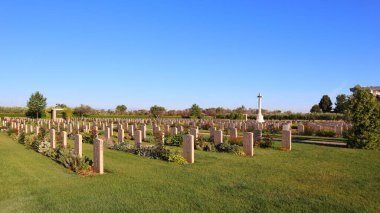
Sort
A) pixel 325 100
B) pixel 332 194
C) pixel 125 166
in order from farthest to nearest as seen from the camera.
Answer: pixel 325 100 < pixel 125 166 < pixel 332 194

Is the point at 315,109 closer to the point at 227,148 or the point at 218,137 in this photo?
the point at 218,137

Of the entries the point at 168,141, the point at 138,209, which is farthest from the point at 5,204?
the point at 168,141

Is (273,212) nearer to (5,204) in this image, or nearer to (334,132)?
(5,204)

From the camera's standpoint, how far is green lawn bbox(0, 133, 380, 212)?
6066 millimetres

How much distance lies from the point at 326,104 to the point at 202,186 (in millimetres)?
65540

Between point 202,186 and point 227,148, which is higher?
point 227,148

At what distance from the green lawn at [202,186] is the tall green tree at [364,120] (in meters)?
3.86

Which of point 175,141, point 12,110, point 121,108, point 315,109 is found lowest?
point 175,141

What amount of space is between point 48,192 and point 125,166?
3.18m

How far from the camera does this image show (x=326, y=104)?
67.5 meters

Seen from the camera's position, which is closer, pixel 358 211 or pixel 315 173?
pixel 358 211

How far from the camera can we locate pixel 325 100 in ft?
→ 223

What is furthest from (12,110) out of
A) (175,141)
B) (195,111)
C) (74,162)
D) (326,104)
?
(74,162)

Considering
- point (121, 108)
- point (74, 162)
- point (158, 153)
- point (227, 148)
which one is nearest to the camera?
point (74, 162)
